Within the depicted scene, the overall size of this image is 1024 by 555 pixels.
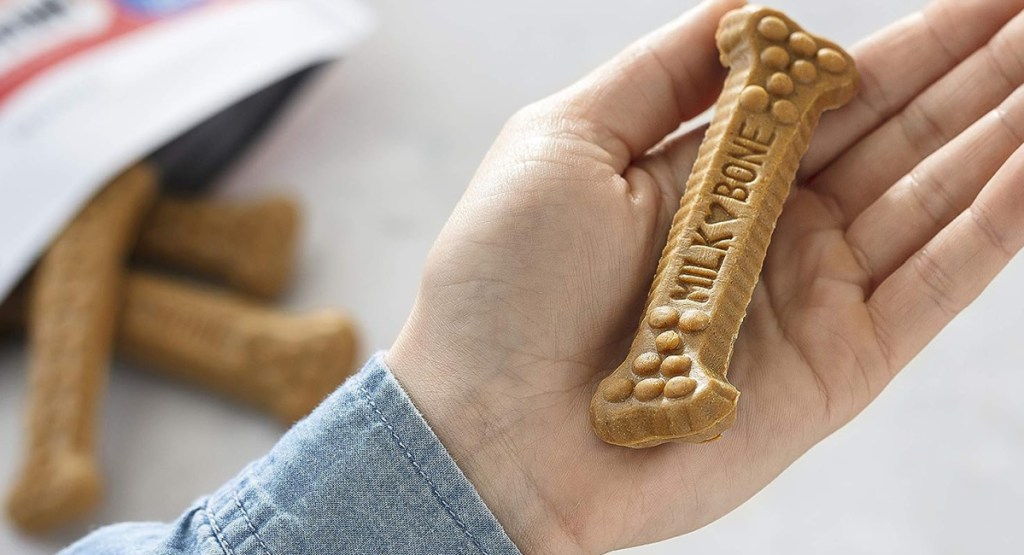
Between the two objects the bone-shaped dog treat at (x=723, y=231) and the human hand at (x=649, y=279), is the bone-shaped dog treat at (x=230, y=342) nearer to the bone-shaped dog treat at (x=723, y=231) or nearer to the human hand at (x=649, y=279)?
the human hand at (x=649, y=279)

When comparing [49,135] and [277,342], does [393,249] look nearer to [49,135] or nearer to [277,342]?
[277,342]

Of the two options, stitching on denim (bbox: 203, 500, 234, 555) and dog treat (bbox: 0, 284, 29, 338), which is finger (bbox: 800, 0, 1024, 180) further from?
dog treat (bbox: 0, 284, 29, 338)

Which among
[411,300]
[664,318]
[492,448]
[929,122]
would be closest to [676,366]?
[664,318]

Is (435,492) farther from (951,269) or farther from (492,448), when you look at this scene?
(951,269)

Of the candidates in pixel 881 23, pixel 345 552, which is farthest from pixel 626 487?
pixel 881 23

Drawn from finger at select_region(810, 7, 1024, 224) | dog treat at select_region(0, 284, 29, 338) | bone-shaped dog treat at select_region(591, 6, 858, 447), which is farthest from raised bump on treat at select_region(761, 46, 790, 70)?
dog treat at select_region(0, 284, 29, 338)

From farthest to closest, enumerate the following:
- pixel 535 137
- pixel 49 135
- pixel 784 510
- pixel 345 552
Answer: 1. pixel 49 135
2. pixel 784 510
3. pixel 535 137
4. pixel 345 552
